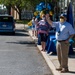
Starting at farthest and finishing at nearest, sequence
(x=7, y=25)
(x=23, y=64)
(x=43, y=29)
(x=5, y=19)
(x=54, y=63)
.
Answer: (x=5, y=19), (x=7, y=25), (x=43, y=29), (x=23, y=64), (x=54, y=63)

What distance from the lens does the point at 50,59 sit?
12.4m

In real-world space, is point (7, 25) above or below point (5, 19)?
below

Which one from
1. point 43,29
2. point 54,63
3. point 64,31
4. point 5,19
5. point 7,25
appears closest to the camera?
point 64,31

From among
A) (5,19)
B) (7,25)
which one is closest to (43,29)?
(7,25)

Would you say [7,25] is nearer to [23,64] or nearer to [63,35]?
[23,64]

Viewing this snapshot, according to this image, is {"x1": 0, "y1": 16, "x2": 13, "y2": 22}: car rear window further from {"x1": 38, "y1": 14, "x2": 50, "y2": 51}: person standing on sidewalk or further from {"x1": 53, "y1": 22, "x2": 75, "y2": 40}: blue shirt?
{"x1": 53, "y1": 22, "x2": 75, "y2": 40}: blue shirt

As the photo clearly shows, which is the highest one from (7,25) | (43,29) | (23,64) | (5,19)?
(43,29)

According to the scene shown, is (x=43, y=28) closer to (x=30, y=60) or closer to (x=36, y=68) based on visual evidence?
(x=30, y=60)

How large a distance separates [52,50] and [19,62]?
2037mm

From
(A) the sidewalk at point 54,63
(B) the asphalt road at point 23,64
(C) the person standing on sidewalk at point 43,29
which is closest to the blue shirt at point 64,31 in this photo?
(A) the sidewalk at point 54,63

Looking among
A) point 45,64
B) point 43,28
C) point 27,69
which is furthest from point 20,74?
point 43,28

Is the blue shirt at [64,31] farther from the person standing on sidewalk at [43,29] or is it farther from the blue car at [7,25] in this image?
the blue car at [7,25]

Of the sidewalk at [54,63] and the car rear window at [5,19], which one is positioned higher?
the car rear window at [5,19]

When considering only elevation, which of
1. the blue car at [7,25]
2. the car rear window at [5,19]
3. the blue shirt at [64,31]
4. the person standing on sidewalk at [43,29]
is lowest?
the blue car at [7,25]
